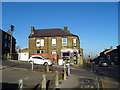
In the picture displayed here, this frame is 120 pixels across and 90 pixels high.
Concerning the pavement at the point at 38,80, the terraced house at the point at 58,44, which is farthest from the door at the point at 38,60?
the pavement at the point at 38,80

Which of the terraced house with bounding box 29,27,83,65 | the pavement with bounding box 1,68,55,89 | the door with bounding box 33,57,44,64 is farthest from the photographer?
the terraced house with bounding box 29,27,83,65

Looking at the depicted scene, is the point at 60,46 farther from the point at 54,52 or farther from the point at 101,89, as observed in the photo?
the point at 101,89

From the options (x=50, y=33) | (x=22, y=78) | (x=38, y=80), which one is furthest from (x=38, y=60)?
(x=38, y=80)

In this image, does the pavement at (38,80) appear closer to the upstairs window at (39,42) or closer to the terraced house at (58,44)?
the terraced house at (58,44)

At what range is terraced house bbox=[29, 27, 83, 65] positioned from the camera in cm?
3928

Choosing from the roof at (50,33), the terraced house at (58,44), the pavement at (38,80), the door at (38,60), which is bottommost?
the pavement at (38,80)

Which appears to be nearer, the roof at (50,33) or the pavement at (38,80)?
the pavement at (38,80)

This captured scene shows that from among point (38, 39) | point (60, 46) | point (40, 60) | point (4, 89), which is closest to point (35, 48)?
point (38, 39)

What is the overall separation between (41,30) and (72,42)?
10010 millimetres

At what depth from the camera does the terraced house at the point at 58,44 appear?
39281 millimetres

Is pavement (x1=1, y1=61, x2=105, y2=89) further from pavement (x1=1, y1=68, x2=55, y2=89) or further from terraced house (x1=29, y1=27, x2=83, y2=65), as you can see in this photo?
terraced house (x1=29, y1=27, x2=83, y2=65)

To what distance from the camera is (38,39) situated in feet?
136

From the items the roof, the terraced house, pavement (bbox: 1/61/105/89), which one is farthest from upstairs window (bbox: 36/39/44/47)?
pavement (bbox: 1/61/105/89)

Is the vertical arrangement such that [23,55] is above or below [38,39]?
below
